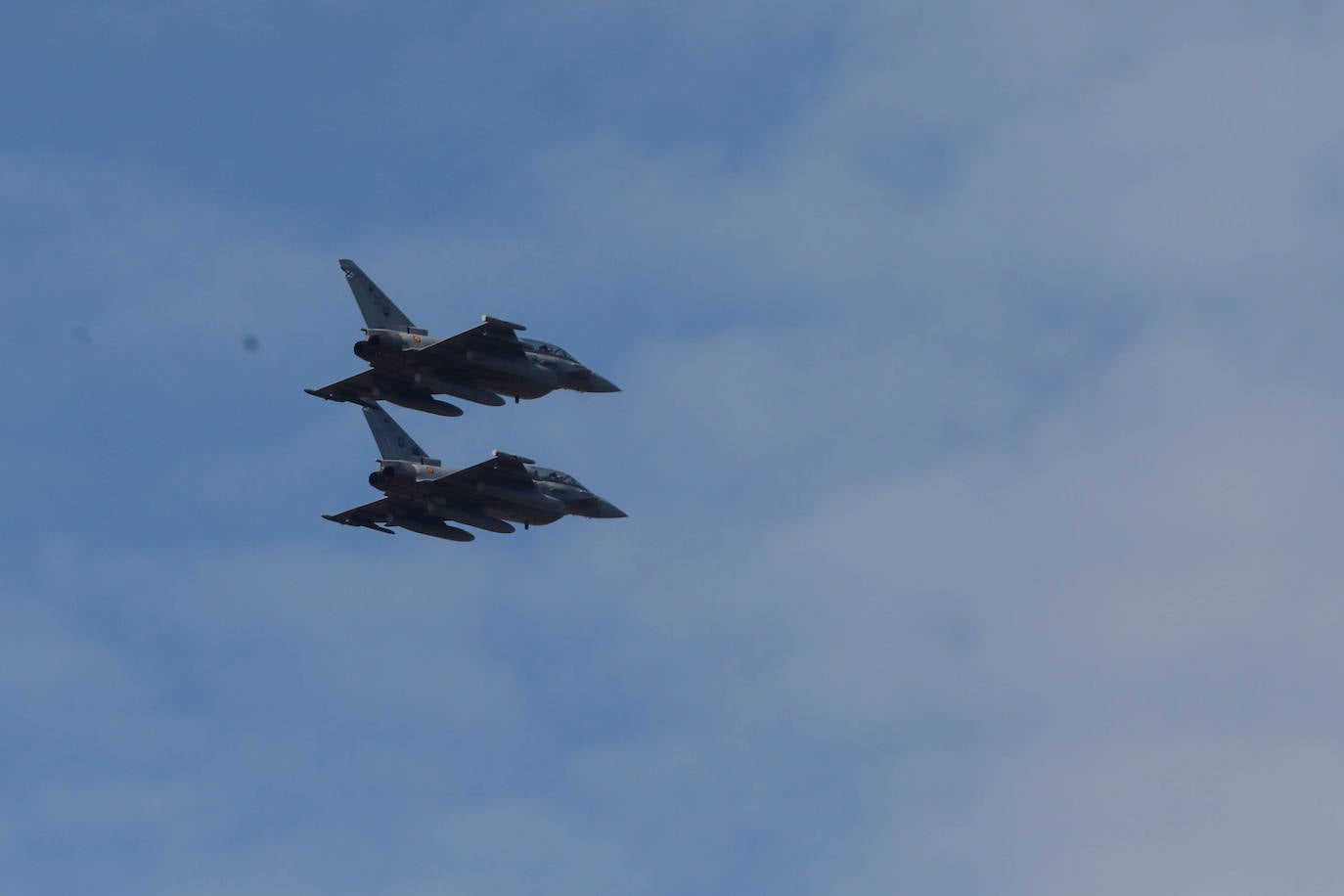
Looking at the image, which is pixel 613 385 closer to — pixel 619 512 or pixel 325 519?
pixel 619 512

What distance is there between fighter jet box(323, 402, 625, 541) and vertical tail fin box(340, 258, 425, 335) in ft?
20.6

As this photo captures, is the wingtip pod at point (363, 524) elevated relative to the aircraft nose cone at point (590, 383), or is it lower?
lower

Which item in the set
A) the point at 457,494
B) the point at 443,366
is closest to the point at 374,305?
the point at 443,366

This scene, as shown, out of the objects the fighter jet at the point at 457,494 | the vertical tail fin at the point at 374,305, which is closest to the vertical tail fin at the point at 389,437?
the fighter jet at the point at 457,494

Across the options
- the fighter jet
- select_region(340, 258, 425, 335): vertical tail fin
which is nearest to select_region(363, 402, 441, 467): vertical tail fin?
the fighter jet

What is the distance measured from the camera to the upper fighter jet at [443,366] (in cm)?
12200

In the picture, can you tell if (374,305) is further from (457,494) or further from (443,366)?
(457,494)

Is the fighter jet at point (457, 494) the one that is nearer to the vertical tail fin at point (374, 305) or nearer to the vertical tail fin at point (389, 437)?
the vertical tail fin at point (389, 437)

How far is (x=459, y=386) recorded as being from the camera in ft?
407

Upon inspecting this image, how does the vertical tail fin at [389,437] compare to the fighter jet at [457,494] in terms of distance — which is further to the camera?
the vertical tail fin at [389,437]

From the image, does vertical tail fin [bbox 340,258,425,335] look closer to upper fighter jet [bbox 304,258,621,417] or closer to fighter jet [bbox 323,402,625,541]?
upper fighter jet [bbox 304,258,621,417]

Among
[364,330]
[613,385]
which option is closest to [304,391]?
[364,330]

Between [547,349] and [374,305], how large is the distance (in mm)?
8739

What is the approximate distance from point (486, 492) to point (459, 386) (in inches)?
211
